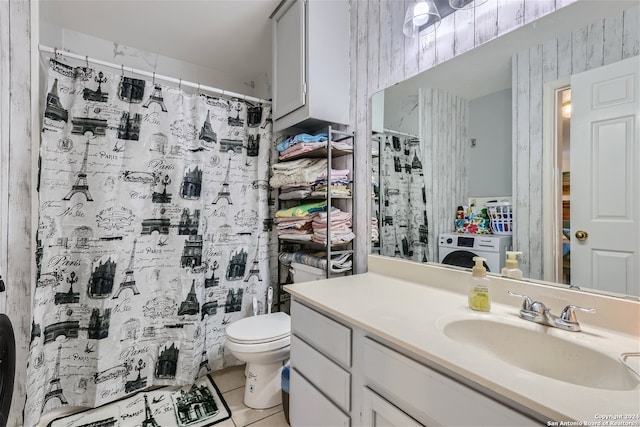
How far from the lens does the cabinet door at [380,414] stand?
81 cm

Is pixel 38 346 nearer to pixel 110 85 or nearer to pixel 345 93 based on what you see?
pixel 110 85

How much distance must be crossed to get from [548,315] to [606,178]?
0.46 metres

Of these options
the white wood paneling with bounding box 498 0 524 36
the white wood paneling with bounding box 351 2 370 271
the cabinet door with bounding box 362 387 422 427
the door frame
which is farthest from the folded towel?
the cabinet door with bounding box 362 387 422 427

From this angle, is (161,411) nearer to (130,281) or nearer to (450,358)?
(130,281)

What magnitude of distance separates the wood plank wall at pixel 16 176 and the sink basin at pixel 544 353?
2.01m

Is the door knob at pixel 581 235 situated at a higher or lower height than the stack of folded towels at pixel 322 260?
higher

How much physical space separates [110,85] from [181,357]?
1.69 metres

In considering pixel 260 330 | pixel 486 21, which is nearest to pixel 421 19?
pixel 486 21

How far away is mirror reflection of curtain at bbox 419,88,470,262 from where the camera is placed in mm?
1266

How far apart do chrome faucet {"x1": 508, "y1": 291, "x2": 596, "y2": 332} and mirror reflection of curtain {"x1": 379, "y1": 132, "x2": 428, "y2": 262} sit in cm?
50

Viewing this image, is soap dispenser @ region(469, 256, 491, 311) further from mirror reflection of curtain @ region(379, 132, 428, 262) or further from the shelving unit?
the shelving unit

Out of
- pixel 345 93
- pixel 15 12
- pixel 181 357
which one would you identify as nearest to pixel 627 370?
pixel 345 93

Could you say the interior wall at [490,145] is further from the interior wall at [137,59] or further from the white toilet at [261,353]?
the interior wall at [137,59]

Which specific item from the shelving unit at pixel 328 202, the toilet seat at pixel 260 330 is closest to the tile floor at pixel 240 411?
the toilet seat at pixel 260 330
